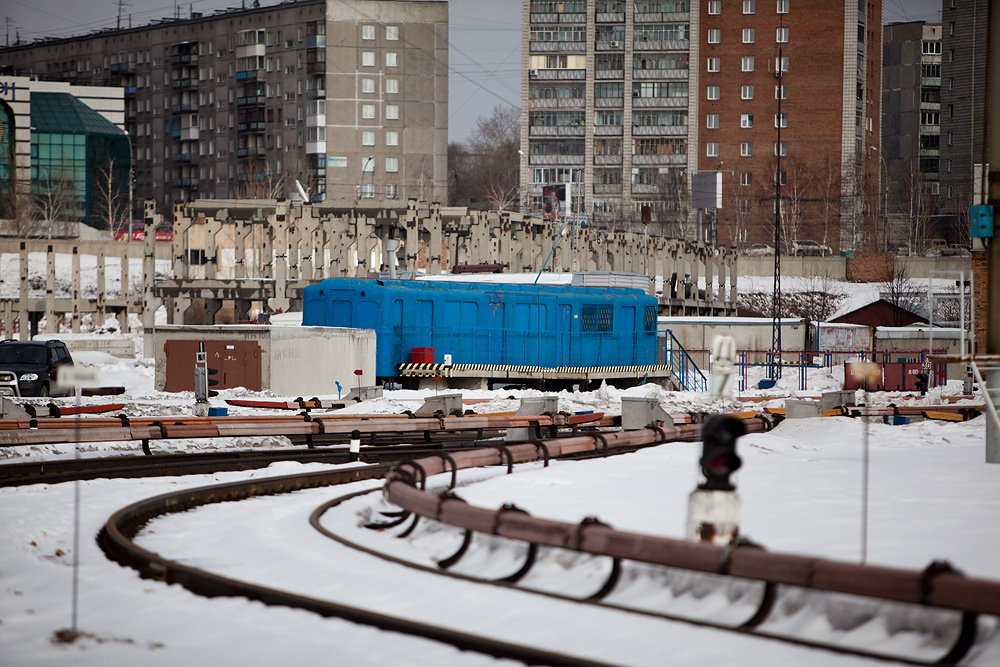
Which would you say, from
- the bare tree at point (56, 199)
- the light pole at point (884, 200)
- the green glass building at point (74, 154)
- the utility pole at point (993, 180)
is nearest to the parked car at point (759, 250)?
the light pole at point (884, 200)

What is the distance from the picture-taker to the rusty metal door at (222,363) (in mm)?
30828

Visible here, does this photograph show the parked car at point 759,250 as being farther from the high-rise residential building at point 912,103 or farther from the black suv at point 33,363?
the black suv at point 33,363

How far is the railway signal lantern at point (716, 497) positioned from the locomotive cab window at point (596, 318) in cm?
3047

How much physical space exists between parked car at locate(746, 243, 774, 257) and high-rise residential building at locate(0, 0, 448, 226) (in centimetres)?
3616

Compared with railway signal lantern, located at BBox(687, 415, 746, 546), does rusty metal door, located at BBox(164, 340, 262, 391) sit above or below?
below

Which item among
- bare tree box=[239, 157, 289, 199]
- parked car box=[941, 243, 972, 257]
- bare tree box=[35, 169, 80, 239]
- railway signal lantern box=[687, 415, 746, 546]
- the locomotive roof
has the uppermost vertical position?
bare tree box=[239, 157, 289, 199]

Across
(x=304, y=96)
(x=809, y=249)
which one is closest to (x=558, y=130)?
(x=304, y=96)

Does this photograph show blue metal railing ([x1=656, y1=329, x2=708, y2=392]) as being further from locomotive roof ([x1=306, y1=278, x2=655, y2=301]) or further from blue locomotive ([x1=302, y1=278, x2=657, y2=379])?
locomotive roof ([x1=306, y1=278, x2=655, y2=301])

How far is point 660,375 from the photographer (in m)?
42.3

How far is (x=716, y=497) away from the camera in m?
7.95

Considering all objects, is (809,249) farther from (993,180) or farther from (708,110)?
(993,180)

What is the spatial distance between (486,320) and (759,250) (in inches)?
2864

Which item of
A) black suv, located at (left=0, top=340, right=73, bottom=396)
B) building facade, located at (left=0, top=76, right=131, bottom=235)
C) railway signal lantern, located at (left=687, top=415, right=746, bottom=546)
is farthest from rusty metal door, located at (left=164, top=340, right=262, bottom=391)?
building facade, located at (left=0, top=76, right=131, bottom=235)

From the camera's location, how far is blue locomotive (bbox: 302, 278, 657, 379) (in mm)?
33750
